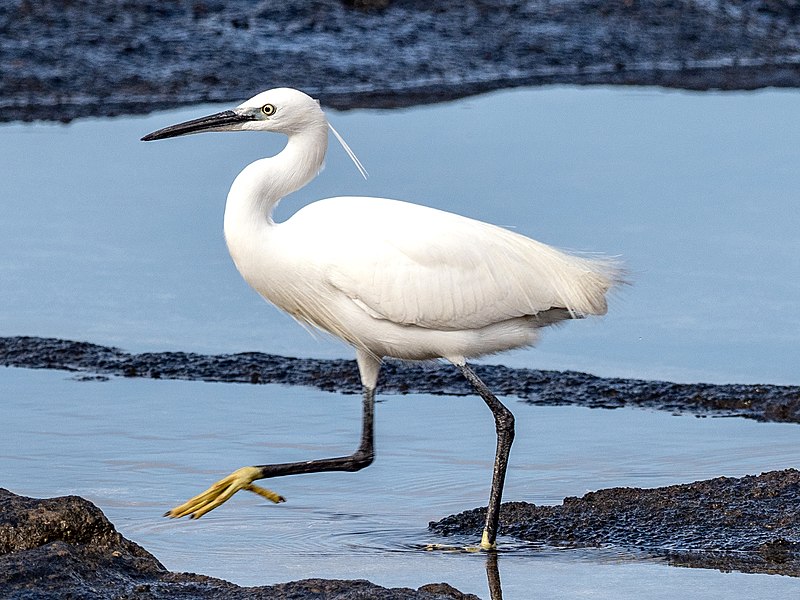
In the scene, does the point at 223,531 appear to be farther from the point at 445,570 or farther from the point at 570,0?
the point at 570,0

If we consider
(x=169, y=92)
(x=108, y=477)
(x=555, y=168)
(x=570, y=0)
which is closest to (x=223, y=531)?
(x=108, y=477)

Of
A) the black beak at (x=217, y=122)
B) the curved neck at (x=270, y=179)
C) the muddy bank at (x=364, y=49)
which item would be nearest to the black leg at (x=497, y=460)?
the curved neck at (x=270, y=179)

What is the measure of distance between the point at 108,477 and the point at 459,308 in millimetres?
1429

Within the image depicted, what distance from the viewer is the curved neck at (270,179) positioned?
17.9 feet

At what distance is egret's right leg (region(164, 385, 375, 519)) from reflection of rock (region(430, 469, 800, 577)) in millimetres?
423

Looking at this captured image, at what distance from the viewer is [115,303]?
781cm

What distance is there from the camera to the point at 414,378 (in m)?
7.11

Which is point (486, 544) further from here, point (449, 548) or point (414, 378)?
point (414, 378)

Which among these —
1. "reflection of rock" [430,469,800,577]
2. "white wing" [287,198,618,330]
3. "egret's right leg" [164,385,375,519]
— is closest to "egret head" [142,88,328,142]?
"white wing" [287,198,618,330]

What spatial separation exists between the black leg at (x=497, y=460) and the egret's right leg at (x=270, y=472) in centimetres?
42

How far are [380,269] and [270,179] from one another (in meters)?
0.51

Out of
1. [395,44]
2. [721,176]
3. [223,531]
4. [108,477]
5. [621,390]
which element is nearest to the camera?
[223,531]

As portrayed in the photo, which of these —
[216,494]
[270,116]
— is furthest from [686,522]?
[270,116]

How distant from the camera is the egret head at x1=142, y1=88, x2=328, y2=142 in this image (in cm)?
552
